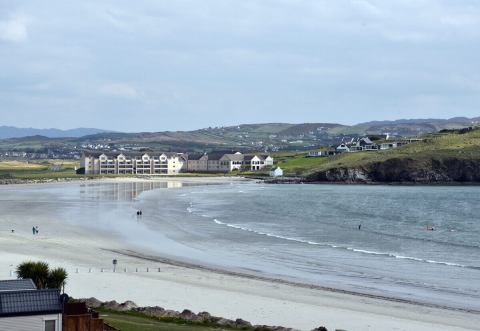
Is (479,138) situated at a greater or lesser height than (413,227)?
greater

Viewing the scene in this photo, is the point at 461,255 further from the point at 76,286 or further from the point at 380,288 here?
the point at 76,286

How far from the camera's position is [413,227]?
67.2m

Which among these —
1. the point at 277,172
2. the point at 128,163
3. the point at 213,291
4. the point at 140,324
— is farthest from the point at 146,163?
the point at 140,324

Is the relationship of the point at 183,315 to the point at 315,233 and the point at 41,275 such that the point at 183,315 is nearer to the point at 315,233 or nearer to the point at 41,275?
the point at 41,275

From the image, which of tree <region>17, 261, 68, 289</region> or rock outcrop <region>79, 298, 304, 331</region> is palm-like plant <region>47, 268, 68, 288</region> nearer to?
tree <region>17, 261, 68, 289</region>

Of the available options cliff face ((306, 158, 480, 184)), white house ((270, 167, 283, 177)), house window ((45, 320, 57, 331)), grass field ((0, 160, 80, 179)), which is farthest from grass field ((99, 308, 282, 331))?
white house ((270, 167, 283, 177))

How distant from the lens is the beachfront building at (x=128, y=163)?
185 metres

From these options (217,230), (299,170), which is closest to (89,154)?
(299,170)

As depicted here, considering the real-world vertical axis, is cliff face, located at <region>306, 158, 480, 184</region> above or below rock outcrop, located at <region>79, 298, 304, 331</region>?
above

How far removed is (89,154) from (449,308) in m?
162

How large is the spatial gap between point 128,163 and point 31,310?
569 feet

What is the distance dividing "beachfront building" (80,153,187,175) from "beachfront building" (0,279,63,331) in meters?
167

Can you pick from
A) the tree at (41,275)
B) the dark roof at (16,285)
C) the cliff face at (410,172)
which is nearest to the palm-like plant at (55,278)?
the tree at (41,275)

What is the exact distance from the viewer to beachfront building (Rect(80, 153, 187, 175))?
185 meters
